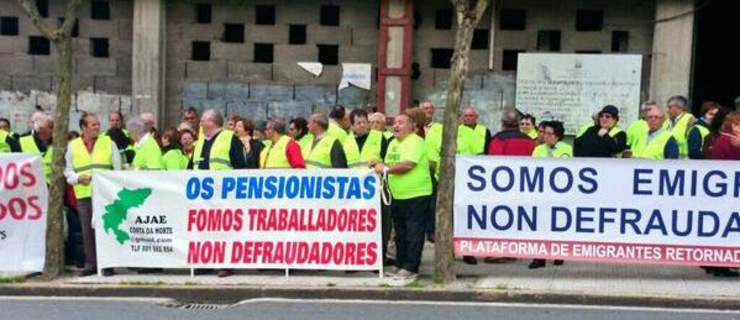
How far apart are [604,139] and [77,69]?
31.8 ft

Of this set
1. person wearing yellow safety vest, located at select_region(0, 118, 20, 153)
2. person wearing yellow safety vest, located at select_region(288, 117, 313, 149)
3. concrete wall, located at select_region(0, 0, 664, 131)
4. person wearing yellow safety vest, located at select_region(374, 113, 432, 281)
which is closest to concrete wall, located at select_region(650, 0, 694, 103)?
concrete wall, located at select_region(0, 0, 664, 131)

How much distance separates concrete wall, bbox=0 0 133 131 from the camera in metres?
15.0

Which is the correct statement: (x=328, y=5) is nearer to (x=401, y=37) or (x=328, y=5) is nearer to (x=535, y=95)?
(x=401, y=37)

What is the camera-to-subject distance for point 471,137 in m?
10.3

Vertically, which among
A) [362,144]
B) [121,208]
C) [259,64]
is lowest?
[121,208]

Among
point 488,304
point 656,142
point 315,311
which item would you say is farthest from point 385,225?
point 656,142

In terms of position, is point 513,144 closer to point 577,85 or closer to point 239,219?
point 239,219

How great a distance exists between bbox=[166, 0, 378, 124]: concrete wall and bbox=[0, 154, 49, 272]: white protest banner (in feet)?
19.4

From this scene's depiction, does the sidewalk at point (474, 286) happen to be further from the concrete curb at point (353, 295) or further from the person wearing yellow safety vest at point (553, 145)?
the person wearing yellow safety vest at point (553, 145)

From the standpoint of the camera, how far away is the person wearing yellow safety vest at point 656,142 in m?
9.09

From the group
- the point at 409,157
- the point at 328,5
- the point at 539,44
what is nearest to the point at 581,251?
the point at 409,157

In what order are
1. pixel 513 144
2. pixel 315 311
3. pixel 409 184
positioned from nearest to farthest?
pixel 315 311
pixel 409 184
pixel 513 144

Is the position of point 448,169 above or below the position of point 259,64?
below

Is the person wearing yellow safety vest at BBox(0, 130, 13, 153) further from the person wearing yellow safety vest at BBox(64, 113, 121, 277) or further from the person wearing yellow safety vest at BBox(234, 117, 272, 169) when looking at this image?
the person wearing yellow safety vest at BBox(234, 117, 272, 169)
